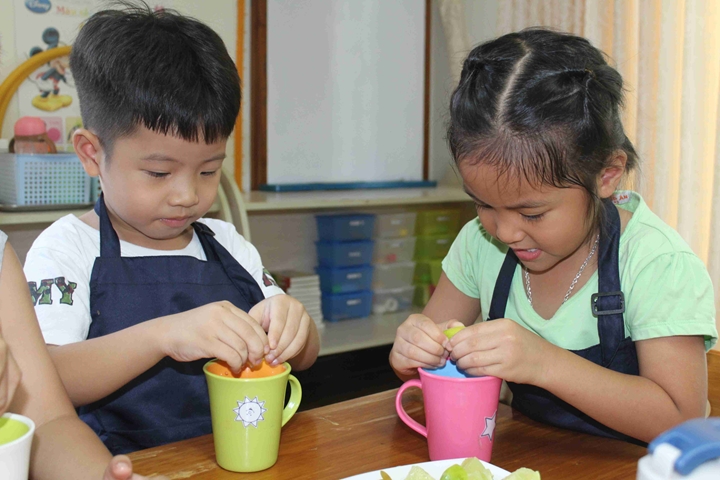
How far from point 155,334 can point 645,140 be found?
1862 mm

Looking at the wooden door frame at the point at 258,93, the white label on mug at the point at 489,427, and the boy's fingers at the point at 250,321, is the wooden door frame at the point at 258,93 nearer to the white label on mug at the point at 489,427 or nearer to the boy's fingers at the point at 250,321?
the boy's fingers at the point at 250,321

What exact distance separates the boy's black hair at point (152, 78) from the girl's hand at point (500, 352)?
48cm

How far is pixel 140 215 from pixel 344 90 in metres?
2.07

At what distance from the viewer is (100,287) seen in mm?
1009

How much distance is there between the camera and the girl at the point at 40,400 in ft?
2.36

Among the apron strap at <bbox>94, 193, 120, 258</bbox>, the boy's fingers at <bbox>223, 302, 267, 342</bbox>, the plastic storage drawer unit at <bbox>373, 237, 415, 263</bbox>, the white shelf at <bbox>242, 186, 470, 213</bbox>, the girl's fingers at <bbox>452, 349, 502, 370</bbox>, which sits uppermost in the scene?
the apron strap at <bbox>94, 193, 120, 258</bbox>

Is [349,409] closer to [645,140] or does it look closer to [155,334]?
[155,334]

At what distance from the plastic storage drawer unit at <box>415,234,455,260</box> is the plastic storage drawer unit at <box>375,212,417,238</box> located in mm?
79

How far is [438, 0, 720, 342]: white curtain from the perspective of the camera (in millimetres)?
2062

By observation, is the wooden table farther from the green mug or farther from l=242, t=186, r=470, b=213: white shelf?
l=242, t=186, r=470, b=213: white shelf

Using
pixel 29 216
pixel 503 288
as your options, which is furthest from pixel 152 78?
pixel 29 216

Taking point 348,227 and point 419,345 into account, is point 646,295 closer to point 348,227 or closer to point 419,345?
point 419,345

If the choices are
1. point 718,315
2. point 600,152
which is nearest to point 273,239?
point 718,315

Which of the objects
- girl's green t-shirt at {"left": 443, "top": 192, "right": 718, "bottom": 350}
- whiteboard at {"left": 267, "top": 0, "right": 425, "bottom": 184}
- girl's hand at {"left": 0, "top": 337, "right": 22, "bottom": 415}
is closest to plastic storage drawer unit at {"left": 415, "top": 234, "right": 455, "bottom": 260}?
whiteboard at {"left": 267, "top": 0, "right": 425, "bottom": 184}
